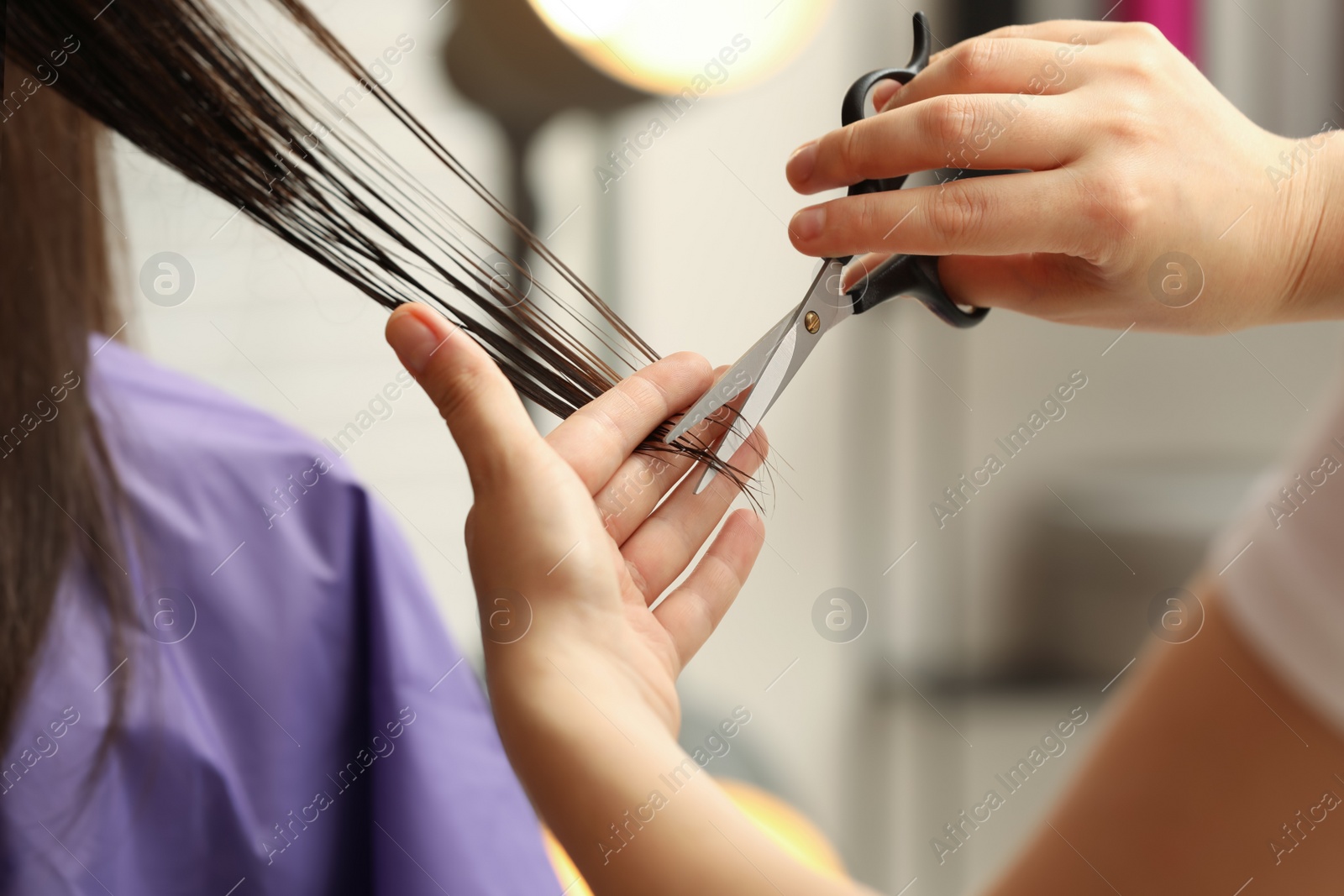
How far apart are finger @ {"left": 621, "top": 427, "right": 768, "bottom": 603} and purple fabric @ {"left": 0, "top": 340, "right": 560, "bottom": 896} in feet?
0.79

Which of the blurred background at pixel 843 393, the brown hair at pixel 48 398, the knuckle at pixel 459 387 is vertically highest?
the brown hair at pixel 48 398

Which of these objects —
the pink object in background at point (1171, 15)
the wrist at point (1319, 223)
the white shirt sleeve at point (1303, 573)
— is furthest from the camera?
the pink object in background at point (1171, 15)

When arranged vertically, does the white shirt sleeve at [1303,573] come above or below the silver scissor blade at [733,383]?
below

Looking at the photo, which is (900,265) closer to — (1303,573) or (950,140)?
(950,140)

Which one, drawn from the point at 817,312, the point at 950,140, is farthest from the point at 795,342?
the point at 950,140

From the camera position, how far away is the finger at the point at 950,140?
415 mm

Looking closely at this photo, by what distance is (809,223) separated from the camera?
1.46 feet

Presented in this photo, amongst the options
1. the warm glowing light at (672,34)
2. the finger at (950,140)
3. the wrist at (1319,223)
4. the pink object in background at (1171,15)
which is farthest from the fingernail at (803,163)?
the pink object in background at (1171,15)

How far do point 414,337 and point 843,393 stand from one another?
106 centimetres

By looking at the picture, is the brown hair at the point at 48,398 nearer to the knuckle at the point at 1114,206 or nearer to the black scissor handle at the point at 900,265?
the black scissor handle at the point at 900,265

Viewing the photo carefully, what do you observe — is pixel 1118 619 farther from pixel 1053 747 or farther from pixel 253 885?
pixel 253 885

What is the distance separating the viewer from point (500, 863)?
63 centimetres

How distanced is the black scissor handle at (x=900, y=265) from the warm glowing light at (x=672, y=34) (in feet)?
1.46

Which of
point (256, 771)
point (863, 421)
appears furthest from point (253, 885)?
point (863, 421)
